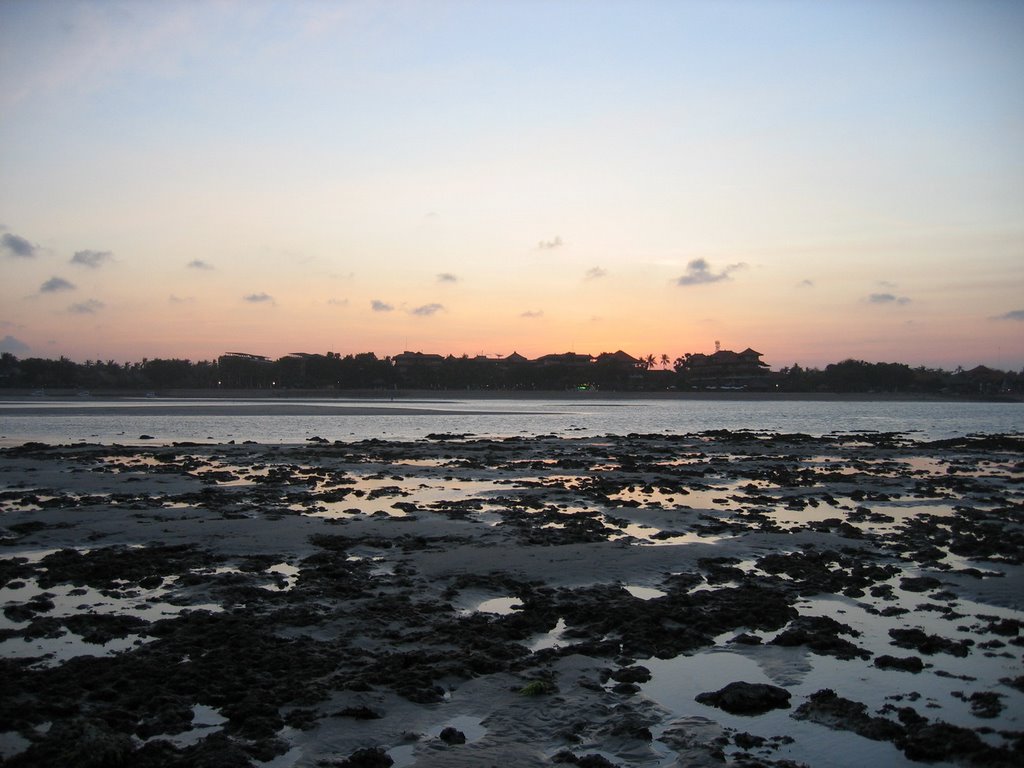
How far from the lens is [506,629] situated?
9.36 meters

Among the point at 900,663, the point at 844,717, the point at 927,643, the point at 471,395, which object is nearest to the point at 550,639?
the point at 844,717

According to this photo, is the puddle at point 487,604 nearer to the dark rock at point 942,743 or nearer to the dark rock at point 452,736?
the dark rock at point 452,736

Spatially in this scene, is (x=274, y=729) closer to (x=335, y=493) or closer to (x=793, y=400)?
(x=335, y=493)

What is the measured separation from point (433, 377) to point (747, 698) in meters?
138

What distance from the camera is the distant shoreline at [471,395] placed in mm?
123688

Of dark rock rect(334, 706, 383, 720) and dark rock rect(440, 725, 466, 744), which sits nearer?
dark rock rect(440, 725, 466, 744)

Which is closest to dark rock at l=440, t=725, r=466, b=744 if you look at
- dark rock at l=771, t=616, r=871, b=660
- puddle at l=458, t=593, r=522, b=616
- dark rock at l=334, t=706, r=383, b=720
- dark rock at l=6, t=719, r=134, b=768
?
dark rock at l=334, t=706, r=383, b=720

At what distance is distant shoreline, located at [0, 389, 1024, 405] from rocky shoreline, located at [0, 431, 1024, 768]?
10610 centimetres

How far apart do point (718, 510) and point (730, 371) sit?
5536 inches

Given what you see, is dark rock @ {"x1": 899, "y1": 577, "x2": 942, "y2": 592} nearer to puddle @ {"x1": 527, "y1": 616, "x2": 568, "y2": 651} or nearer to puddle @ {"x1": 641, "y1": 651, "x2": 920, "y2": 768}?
puddle @ {"x1": 641, "y1": 651, "x2": 920, "y2": 768}

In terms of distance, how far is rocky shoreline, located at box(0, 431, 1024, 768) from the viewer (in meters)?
6.63

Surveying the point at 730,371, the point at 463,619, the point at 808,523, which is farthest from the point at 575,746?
the point at 730,371

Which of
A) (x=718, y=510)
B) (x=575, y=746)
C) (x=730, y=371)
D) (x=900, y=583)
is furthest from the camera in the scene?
(x=730, y=371)

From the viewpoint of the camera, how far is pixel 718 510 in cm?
1859
